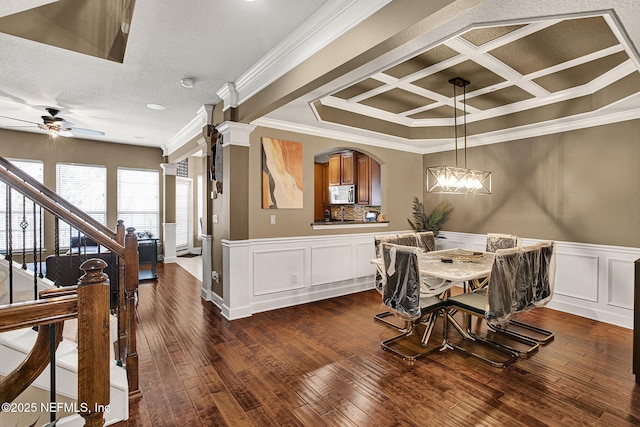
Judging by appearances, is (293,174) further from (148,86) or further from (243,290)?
(148,86)

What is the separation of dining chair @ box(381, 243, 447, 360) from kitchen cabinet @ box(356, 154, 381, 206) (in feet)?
10.0

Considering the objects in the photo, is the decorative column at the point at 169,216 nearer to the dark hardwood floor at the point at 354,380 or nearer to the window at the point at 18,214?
the window at the point at 18,214

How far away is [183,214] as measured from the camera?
870 centimetres

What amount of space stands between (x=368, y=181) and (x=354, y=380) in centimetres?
419

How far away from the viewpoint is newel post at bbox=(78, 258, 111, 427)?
1050 mm

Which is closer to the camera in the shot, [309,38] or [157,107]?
[309,38]

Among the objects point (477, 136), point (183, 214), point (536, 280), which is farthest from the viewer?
point (183, 214)

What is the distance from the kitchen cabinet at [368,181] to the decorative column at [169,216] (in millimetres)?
4427

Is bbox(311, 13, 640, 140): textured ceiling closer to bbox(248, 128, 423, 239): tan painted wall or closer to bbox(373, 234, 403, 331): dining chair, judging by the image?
bbox(248, 128, 423, 239): tan painted wall

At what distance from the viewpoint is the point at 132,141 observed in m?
7.00

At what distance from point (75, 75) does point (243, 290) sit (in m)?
3.02

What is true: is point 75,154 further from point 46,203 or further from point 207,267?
point 46,203

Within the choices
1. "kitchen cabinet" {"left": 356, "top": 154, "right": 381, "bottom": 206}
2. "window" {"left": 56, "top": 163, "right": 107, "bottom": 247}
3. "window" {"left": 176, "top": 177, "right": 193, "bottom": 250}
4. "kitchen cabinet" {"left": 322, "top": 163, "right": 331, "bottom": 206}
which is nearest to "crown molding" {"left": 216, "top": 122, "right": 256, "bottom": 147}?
"kitchen cabinet" {"left": 356, "top": 154, "right": 381, "bottom": 206}

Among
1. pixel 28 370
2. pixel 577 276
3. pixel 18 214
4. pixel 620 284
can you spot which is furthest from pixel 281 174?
pixel 18 214
